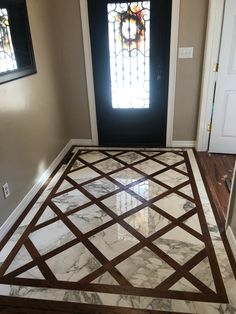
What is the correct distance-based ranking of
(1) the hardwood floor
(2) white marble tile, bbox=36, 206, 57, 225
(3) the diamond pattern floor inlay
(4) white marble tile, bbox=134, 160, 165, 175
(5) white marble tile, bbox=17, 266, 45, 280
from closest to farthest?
(3) the diamond pattern floor inlay → (5) white marble tile, bbox=17, 266, 45, 280 → (2) white marble tile, bbox=36, 206, 57, 225 → (1) the hardwood floor → (4) white marble tile, bbox=134, 160, 165, 175

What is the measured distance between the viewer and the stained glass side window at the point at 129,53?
2998mm

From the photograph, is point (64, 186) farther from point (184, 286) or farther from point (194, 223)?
point (184, 286)

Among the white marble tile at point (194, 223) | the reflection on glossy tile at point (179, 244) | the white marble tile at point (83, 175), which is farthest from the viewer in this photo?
the white marble tile at point (83, 175)

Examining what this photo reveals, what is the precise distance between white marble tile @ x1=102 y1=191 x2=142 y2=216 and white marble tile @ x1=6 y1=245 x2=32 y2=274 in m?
0.79

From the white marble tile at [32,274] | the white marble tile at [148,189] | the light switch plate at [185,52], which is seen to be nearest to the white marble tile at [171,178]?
the white marble tile at [148,189]

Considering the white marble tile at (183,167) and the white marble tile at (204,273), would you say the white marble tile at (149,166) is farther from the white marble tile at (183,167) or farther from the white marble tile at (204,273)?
the white marble tile at (204,273)

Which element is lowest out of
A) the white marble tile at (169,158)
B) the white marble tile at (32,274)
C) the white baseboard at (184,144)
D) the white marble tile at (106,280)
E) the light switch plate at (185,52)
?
the white marble tile at (106,280)

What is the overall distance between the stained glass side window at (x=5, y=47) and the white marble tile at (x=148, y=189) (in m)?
1.59

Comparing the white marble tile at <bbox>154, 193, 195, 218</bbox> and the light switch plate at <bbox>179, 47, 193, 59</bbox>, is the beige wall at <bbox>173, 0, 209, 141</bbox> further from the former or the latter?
the white marble tile at <bbox>154, 193, 195, 218</bbox>

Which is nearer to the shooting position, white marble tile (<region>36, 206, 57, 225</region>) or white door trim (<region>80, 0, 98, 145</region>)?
white marble tile (<region>36, 206, 57, 225</region>)

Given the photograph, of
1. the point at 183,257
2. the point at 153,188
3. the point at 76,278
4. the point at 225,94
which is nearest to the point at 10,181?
the point at 76,278

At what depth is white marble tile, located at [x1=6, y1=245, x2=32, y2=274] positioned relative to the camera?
1742 millimetres

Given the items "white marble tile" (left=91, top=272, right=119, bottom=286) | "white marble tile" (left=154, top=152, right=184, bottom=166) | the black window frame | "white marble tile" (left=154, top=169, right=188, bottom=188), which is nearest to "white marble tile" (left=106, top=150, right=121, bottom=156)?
"white marble tile" (left=154, top=152, right=184, bottom=166)

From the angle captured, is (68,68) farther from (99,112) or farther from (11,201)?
(11,201)
